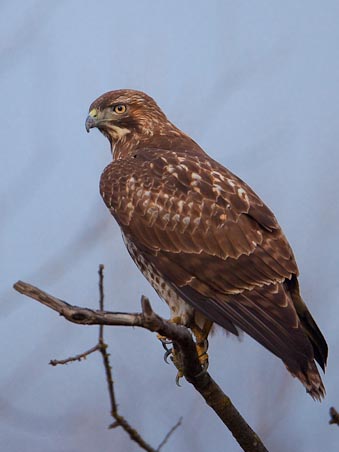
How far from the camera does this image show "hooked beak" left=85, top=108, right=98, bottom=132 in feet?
18.2

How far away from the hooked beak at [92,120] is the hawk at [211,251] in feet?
1.82

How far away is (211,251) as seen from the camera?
445cm

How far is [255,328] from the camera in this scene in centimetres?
403

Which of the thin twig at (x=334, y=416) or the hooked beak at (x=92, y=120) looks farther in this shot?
the hooked beak at (x=92, y=120)

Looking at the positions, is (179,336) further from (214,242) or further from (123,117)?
(123,117)

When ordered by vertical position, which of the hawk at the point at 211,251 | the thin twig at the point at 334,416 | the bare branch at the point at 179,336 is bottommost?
the thin twig at the point at 334,416

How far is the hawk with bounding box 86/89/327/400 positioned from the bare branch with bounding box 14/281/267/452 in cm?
31

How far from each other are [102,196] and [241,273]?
1.04 m

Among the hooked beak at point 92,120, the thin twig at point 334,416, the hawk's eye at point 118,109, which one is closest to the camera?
the thin twig at point 334,416

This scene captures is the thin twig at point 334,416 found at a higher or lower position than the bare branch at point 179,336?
lower

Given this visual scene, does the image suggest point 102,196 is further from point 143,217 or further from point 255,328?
point 255,328

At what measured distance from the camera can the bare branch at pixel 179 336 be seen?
288 centimetres

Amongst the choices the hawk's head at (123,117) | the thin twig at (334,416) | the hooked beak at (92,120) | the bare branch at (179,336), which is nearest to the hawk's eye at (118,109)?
the hawk's head at (123,117)

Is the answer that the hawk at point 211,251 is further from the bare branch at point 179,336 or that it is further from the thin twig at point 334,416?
the thin twig at point 334,416
